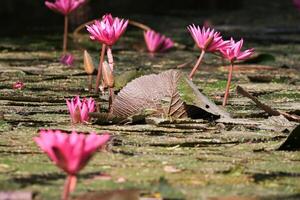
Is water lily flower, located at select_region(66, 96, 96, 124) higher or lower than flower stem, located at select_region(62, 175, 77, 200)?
higher

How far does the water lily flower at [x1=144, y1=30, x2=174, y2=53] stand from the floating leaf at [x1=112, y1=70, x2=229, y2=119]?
2.03 m

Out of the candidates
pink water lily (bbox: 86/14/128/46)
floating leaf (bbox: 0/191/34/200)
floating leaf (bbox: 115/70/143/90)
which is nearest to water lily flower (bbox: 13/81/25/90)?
floating leaf (bbox: 115/70/143/90)

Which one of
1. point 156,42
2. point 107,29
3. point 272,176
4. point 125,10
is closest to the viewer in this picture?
point 272,176

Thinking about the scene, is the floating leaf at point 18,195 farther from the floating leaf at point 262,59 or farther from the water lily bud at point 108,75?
the floating leaf at point 262,59

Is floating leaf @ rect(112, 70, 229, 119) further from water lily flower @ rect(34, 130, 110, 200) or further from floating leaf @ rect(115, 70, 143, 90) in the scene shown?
water lily flower @ rect(34, 130, 110, 200)

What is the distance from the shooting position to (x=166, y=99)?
8.29 feet

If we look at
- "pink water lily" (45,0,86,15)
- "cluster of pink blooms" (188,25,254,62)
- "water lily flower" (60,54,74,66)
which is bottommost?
"water lily flower" (60,54,74,66)

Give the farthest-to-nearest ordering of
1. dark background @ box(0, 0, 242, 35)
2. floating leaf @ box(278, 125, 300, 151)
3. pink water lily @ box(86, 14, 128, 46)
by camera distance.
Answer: dark background @ box(0, 0, 242, 35) → pink water lily @ box(86, 14, 128, 46) → floating leaf @ box(278, 125, 300, 151)

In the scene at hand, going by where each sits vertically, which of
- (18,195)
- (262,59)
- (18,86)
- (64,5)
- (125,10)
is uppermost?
(125,10)

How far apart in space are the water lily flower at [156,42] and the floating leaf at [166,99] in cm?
203

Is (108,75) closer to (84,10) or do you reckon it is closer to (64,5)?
(64,5)

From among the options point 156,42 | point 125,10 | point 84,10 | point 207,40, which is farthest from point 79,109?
point 125,10

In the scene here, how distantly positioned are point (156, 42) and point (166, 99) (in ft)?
7.02

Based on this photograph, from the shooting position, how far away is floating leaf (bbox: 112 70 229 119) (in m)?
2.49
